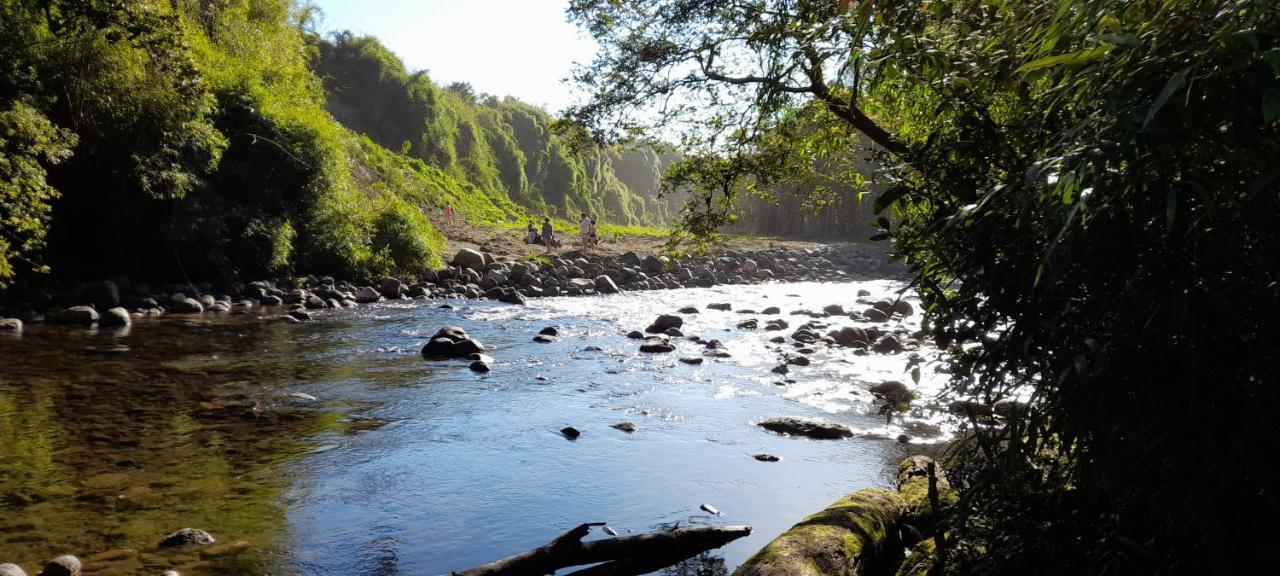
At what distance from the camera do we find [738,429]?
26.0ft

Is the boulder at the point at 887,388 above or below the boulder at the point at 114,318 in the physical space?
below

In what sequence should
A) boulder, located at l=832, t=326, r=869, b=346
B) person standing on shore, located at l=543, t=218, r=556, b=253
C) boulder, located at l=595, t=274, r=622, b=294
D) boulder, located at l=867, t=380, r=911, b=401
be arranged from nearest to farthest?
boulder, located at l=867, t=380, r=911, b=401 < boulder, located at l=832, t=326, r=869, b=346 < boulder, located at l=595, t=274, r=622, b=294 < person standing on shore, located at l=543, t=218, r=556, b=253

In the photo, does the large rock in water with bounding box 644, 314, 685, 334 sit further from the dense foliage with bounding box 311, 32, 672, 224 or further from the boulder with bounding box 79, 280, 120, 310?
the dense foliage with bounding box 311, 32, 672, 224

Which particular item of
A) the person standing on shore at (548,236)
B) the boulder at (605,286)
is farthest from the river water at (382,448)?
the person standing on shore at (548,236)

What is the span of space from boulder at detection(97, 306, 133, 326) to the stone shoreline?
14mm

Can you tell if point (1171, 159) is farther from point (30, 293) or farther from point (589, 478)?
point (30, 293)

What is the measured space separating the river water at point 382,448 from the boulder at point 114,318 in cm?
53

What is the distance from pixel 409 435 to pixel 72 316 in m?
9.37

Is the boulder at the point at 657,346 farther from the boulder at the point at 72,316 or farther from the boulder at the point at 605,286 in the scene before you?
the boulder at the point at 72,316

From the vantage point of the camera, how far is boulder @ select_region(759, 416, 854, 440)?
769 centimetres

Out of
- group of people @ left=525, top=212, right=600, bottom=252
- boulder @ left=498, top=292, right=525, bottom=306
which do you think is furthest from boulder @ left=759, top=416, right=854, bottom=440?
group of people @ left=525, top=212, right=600, bottom=252

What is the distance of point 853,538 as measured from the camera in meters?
3.97

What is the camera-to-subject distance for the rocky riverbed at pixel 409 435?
4.81 meters

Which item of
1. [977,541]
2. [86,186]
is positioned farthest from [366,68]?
[977,541]
